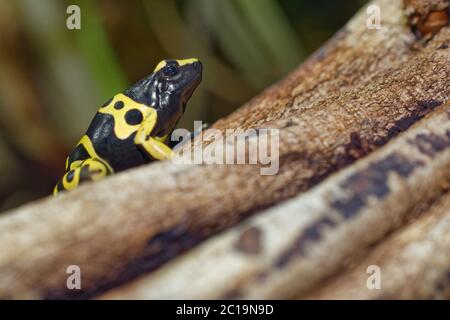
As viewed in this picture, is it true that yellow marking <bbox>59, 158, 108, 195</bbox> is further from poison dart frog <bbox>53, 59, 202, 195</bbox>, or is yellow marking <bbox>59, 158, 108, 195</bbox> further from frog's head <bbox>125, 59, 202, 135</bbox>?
frog's head <bbox>125, 59, 202, 135</bbox>

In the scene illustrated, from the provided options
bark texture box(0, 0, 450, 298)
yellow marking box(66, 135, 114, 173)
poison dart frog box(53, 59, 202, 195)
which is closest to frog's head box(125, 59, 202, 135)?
poison dart frog box(53, 59, 202, 195)

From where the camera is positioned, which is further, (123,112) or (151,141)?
(123,112)

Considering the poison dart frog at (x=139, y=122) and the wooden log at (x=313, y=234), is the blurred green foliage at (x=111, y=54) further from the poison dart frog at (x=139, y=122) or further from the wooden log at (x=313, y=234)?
the wooden log at (x=313, y=234)

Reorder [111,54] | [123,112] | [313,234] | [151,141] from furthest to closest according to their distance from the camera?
[111,54]
[123,112]
[151,141]
[313,234]

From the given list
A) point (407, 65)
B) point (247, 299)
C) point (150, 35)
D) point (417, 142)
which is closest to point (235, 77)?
point (150, 35)

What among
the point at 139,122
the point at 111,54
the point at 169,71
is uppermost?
the point at 111,54

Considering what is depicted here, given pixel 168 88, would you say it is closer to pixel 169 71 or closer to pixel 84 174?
pixel 169 71

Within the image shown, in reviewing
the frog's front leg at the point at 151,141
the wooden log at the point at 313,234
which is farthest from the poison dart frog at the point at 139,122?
the wooden log at the point at 313,234

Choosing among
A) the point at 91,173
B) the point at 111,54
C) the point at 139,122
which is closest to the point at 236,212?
the point at 91,173

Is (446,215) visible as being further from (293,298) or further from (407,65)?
(407,65)
